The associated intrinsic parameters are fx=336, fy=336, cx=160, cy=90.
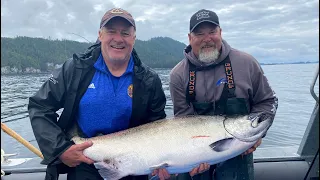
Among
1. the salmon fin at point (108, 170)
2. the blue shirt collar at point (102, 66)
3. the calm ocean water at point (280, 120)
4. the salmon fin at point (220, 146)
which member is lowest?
the calm ocean water at point (280, 120)

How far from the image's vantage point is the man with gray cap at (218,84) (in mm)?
3950

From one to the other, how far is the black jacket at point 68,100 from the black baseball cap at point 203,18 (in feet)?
2.70

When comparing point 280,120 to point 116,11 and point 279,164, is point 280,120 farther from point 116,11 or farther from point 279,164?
point 116,11

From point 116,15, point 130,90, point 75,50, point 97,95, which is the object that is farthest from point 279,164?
point 75,50

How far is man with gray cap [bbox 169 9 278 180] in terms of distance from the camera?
3950mm

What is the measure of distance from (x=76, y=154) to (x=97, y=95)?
0.66 m

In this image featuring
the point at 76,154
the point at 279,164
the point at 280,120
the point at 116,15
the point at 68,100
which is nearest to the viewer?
the point at 76,154

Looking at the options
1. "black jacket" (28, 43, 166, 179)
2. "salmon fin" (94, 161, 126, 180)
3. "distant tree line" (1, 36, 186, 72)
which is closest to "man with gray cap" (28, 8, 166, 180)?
"black jacket" (28, 43, 166, 179)

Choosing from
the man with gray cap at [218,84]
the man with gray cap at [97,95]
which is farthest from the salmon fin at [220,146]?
the man with gray cap at [97,95]

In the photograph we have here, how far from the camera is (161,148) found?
137 inches

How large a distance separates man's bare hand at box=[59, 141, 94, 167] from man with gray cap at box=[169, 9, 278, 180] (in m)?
1.30

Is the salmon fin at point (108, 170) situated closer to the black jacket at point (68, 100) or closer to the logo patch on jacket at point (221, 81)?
the black jacket at point (68, 100)

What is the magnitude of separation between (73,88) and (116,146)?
773 mm

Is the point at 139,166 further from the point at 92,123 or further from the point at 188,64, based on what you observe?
the point at 188,64
